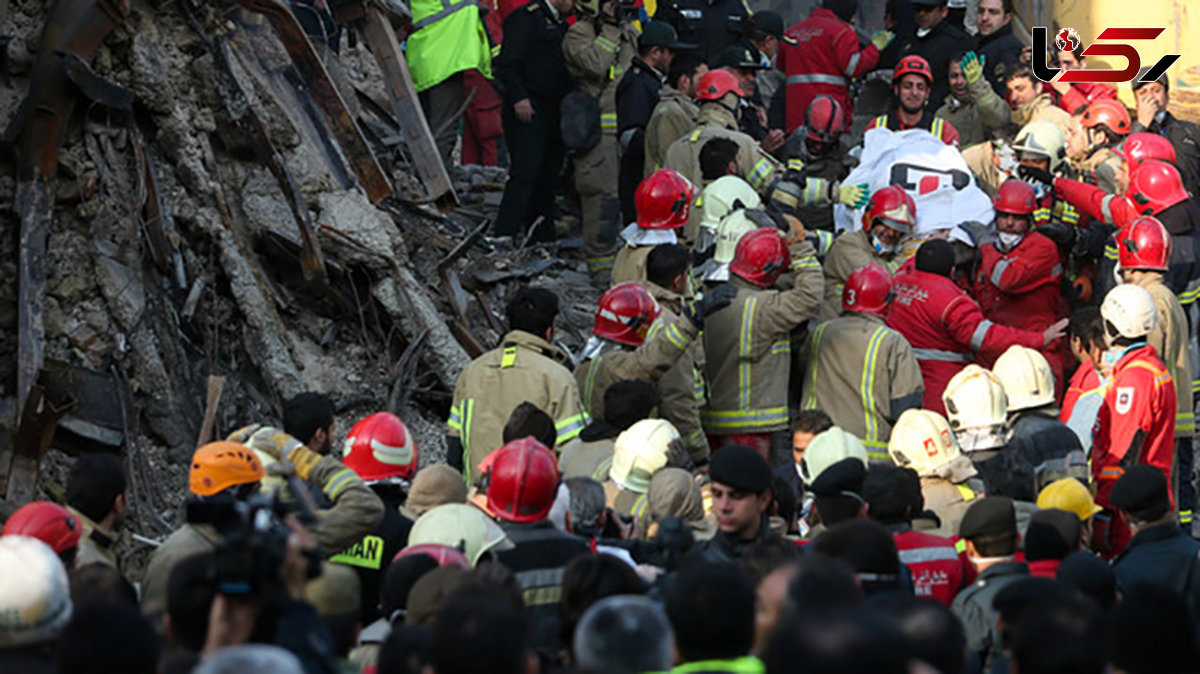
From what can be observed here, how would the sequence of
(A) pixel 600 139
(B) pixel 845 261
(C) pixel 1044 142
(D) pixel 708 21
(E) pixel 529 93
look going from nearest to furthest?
(B) pixel 845 261, (C) pixel 1044 142, (A) pixel 600 139, (E) pixel 529 93, (D) pixel 708 21

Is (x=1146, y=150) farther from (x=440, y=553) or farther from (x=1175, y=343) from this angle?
(x=440, y=553)

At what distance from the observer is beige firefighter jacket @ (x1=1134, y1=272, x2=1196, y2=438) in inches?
343

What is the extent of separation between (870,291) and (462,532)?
3.68m

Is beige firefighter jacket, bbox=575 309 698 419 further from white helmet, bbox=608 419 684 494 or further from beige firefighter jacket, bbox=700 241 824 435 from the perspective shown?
white helmet, bbox=608 419 684 494

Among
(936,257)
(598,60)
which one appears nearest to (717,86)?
(598,60)

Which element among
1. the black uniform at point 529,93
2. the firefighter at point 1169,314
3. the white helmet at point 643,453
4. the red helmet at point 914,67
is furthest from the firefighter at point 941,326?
the black uniform at point 529,93

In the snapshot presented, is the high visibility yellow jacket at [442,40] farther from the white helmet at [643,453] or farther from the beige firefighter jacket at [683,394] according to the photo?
the white helmet at [643,453]

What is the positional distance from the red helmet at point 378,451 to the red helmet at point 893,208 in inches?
161

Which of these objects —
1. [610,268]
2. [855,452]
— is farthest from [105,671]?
[610,268]

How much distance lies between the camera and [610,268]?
39.3 feet

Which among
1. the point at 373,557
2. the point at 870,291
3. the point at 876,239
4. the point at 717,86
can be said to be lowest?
the point at 373,557

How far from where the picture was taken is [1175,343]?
880 cm

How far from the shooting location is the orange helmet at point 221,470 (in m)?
5.65

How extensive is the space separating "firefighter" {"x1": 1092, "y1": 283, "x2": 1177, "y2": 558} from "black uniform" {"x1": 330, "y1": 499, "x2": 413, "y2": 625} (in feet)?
12.3
